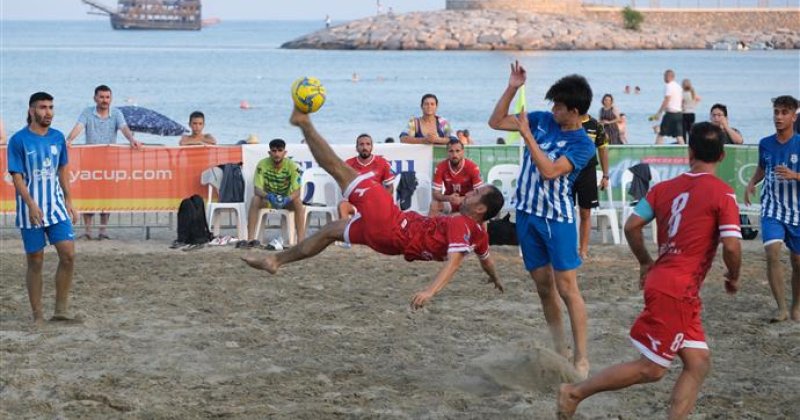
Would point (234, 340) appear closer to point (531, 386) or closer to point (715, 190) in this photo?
point (531, 386)

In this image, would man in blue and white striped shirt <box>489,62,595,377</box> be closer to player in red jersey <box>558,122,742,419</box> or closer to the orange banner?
player in red jersey <box>558,122,742,419</box>

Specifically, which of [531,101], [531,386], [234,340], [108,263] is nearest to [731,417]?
[531,386]

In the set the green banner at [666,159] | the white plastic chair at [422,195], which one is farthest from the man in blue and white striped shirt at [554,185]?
the green banner at [666,159]

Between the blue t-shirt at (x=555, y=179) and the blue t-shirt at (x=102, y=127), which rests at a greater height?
the blue t-shirt at (x=102, y=127)

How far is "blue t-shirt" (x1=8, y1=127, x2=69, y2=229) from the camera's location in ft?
32.0

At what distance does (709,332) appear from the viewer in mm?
9906

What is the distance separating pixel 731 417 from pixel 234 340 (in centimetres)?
370

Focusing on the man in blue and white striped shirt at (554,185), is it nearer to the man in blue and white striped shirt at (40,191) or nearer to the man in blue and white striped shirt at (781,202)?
the man in blue and white striped shirt at (781,202)

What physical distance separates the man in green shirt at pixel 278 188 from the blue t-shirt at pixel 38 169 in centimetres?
453

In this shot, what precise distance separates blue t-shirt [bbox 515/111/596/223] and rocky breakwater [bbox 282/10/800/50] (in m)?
93.3

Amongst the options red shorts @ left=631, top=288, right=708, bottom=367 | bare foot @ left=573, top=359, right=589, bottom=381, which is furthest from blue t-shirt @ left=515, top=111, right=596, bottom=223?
red shorts @ left=631, top=288, right=708, bottom=367

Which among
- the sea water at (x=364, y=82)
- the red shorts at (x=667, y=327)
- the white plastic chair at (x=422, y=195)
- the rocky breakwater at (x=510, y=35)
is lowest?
the red shorts at (x=667, y=327)

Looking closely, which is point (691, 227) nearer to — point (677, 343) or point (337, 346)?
point (677, 343)

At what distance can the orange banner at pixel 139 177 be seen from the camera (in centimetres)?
1482
